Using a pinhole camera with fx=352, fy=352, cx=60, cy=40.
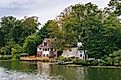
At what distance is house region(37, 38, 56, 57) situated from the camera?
85.1m

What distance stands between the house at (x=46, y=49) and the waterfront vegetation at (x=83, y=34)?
1.83m

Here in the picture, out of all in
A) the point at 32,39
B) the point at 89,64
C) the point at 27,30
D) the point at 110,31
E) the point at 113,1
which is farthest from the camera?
the point at 27,30

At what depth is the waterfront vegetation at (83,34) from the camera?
62.3 m

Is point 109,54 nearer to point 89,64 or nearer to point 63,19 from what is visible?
point 89,64

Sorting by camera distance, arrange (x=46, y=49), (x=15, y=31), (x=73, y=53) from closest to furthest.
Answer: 1. (x=73, y=53)
2. (x=46, y=49)
3. (x=15, y=31)

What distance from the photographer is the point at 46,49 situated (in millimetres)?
86250

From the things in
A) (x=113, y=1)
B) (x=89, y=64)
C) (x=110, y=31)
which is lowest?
(x=89, y=64)

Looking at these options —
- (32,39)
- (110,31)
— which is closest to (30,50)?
(32,39)

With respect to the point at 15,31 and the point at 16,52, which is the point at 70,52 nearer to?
the point at 16,52

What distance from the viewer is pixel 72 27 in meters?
72.8

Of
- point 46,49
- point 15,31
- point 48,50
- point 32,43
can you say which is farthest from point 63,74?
point 15,31

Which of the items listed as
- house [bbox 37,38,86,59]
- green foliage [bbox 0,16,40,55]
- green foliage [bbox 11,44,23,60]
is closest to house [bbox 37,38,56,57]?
house [bbox 37,38,86,59]

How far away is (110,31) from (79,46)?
964 centimetres

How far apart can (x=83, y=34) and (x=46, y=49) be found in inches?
638
